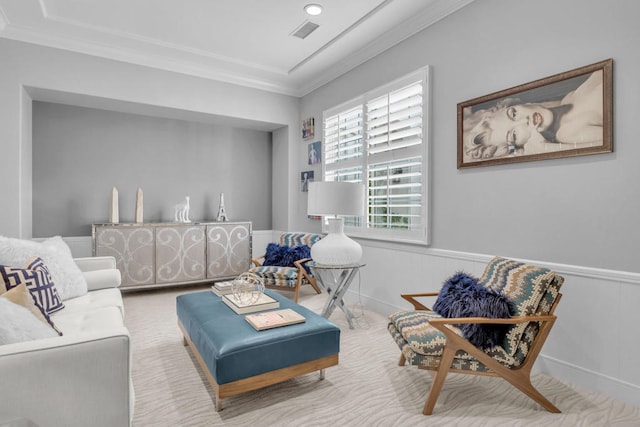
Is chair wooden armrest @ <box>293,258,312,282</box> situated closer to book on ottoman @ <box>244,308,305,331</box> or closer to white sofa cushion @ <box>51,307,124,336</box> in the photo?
book on ottoman @ <box>244,308,305,331</box>

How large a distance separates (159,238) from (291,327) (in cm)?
305

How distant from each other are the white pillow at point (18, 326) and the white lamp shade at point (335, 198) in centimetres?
214

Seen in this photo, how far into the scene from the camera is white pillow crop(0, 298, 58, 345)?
1348 millimetres

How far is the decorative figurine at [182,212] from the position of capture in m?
4.95

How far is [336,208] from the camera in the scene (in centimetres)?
320

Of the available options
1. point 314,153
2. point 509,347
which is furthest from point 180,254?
point 509,347

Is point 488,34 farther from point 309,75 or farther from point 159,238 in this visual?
point 159,238

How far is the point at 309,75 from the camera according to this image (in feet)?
15.8

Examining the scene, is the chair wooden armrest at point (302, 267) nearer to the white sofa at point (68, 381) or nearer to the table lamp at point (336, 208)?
the table lamp at point (336, 208)

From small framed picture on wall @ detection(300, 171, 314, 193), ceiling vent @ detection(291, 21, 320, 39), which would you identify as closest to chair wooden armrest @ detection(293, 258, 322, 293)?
small framed picture on wall @ detection(300, 171, 314, 193)

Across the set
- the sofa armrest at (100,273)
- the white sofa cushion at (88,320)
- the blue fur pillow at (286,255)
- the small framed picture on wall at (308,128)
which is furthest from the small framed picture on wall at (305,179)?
the white sofa cushion at (88,320)

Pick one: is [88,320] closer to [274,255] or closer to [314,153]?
[274,255]

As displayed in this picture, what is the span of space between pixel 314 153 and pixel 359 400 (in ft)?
11.6

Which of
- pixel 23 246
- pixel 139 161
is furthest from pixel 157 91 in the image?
pixel 23 246
